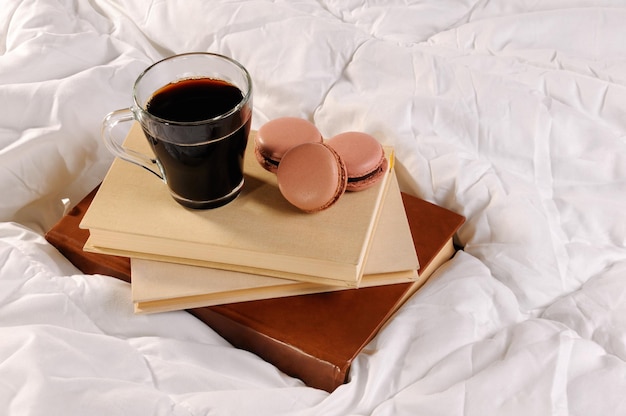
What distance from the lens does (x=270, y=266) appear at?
0.59 meters

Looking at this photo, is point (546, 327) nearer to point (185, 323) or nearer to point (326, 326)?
point (326, 326)

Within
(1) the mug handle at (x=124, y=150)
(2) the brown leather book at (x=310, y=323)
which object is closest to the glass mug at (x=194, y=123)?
(1) the mug handle at (x=124, y=150)

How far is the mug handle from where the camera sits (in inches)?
24.3

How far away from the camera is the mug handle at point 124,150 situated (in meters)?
0.62

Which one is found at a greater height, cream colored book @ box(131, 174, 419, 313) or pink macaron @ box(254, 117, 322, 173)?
pink macaron @ box(254, 117, 322, 173)

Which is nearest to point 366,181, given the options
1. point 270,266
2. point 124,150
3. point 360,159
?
point 360,159

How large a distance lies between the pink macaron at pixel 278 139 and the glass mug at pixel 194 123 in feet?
0.09

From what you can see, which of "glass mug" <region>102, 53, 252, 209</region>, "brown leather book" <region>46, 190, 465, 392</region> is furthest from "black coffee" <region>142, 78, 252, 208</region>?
"brown leather book" <region>46, 190, 465, 392</region>

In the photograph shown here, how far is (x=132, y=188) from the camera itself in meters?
0.64

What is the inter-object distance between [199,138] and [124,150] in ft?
0.35

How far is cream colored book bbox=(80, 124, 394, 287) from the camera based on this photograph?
1.90 feet

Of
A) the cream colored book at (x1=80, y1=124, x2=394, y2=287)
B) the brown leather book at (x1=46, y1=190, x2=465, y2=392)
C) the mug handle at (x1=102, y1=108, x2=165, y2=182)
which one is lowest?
the brown leather book at (x1=46, y1=190, x2=465, y2=392)

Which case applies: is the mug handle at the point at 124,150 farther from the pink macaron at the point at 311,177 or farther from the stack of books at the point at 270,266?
the pink macaron at the point at 311,177

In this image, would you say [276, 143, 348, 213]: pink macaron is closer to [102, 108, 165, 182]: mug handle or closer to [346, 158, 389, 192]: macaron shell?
[346, 158, 389, 192]: macaron shell
